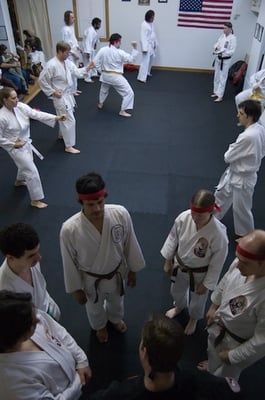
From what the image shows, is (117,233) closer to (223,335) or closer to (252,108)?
(223,335)

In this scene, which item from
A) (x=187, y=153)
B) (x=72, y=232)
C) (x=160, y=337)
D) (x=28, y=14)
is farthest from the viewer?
(x=28, y=14)

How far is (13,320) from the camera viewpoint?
120 cm

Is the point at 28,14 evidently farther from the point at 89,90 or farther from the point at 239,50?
the point at 239,50

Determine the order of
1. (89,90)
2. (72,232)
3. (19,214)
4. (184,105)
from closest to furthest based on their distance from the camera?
(72,232) < (19,214) < (184,105) < (89,90)

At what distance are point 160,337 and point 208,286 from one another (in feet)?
3.77

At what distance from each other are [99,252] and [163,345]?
999 millimetres

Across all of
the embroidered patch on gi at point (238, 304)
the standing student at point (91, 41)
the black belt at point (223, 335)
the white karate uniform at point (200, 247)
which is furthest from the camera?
the standing student at point (91, 41)

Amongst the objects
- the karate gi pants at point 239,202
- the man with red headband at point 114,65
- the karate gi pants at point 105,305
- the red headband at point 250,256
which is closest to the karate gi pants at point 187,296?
the karate gi pants at point 105,305

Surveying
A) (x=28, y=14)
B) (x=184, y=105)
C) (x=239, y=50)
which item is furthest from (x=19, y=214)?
(x=239, y=50)

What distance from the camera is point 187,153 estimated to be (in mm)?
5266

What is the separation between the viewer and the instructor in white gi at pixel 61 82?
462 centimetres

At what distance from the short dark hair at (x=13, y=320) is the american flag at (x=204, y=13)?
8896 millimetres

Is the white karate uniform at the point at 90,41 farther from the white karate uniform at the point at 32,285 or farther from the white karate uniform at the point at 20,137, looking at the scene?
the white karate uniform at the point at 32,285

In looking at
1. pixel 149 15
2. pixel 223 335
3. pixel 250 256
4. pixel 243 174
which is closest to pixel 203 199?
pixel 250 256
